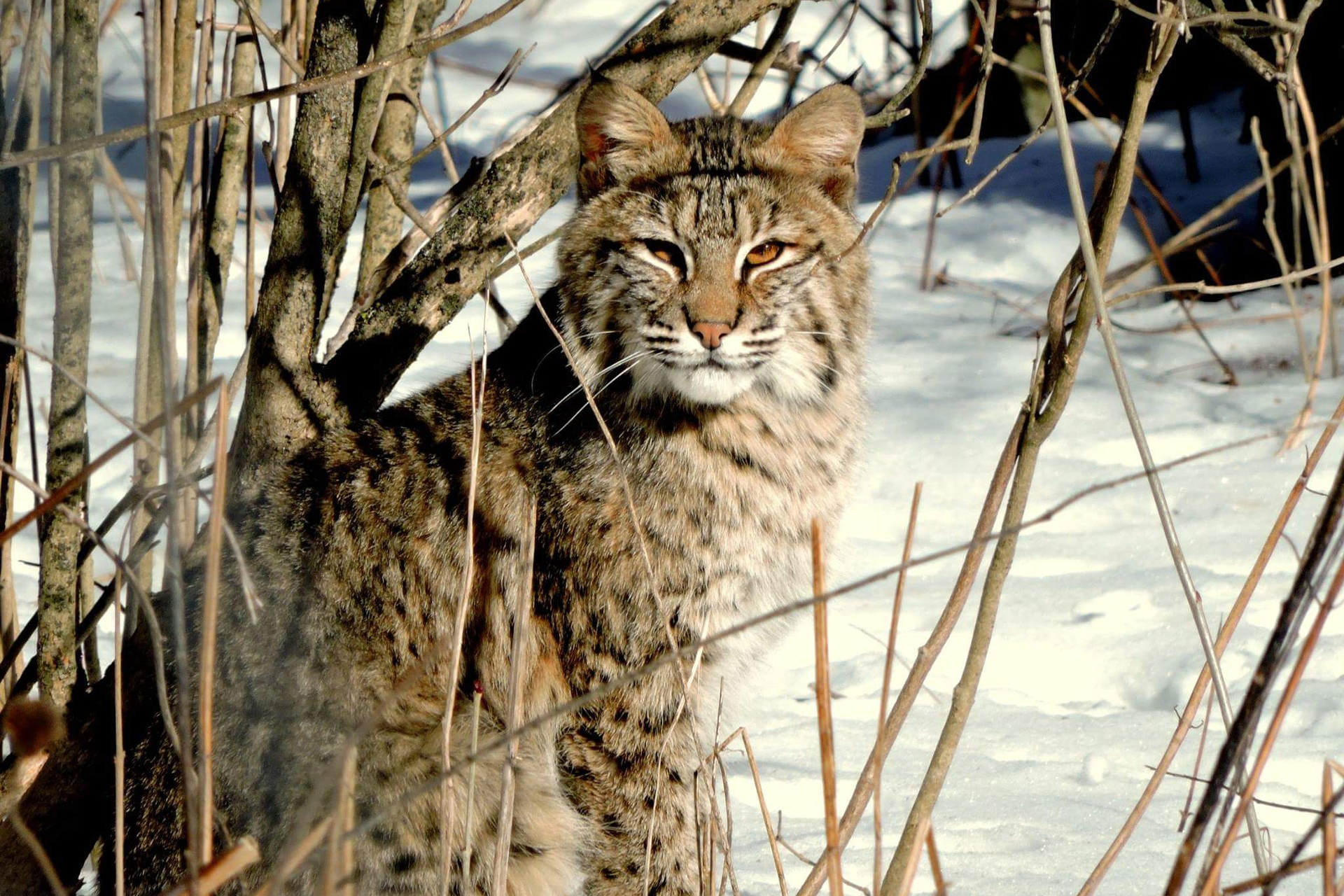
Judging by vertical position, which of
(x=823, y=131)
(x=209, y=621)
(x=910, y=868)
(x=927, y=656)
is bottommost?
(x=910, y=868)

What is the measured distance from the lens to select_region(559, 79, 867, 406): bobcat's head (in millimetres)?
2504

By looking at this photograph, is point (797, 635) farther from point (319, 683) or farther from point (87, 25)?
point (87, 25)

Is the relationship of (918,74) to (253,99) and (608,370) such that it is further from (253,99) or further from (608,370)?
(253,99)

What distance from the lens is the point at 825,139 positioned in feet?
8.98

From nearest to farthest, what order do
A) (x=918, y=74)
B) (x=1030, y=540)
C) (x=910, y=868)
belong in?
(x=910, y=868), (x=918, y=74), (x=1030, y=540)

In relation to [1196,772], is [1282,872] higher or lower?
higher

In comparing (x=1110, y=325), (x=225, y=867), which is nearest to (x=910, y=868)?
Answer: (x=1110, y=325)

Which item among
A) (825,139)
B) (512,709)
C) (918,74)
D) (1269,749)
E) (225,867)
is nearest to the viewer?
(225,867)

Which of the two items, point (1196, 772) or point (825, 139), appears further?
point (825, 139)

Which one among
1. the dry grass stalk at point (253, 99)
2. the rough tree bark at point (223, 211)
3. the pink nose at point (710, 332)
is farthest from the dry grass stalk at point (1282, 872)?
the rough tree bark at point (223, 211)

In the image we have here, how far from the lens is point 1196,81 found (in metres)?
7.38

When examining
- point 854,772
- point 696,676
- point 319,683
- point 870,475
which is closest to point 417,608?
point 319,683

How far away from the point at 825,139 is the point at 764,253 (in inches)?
11.8

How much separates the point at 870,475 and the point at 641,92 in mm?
2115
